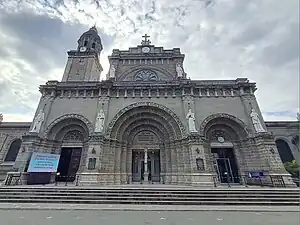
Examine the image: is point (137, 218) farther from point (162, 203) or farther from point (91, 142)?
point (91, 142)

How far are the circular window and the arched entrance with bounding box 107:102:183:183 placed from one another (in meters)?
6.18

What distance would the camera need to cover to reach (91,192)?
30.4ft

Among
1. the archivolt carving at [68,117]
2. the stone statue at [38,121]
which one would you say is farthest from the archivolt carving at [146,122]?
the stone statue at [38,121]

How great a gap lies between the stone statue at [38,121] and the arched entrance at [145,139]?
629 centimetres

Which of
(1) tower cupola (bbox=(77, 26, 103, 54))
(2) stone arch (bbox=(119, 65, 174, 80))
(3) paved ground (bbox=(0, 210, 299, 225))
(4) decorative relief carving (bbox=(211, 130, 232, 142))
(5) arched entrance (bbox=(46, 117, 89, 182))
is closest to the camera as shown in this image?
(3) paved ground (bbox=(0, 210, 299, 225))

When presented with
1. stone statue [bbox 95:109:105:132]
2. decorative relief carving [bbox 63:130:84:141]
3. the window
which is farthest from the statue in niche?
decorative relief carving [bbox 63:130:84:141]

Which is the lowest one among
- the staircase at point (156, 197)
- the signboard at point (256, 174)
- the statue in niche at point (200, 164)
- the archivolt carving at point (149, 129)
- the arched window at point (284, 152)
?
the staircase at point (156, 197)

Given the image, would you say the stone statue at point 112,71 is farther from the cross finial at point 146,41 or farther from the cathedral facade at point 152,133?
the cross finial at point 146,41

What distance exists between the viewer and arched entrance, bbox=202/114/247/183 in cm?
1555

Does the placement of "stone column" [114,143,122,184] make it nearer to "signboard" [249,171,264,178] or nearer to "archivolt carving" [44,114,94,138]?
"archivolt carving" [44,114,94,138]

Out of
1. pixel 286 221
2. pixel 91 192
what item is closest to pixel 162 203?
pixel 91 192

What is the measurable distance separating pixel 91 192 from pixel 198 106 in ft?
38.7

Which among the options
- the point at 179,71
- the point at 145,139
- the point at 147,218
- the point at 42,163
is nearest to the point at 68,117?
the point at 42,163

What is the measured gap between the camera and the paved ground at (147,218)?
205 inches
